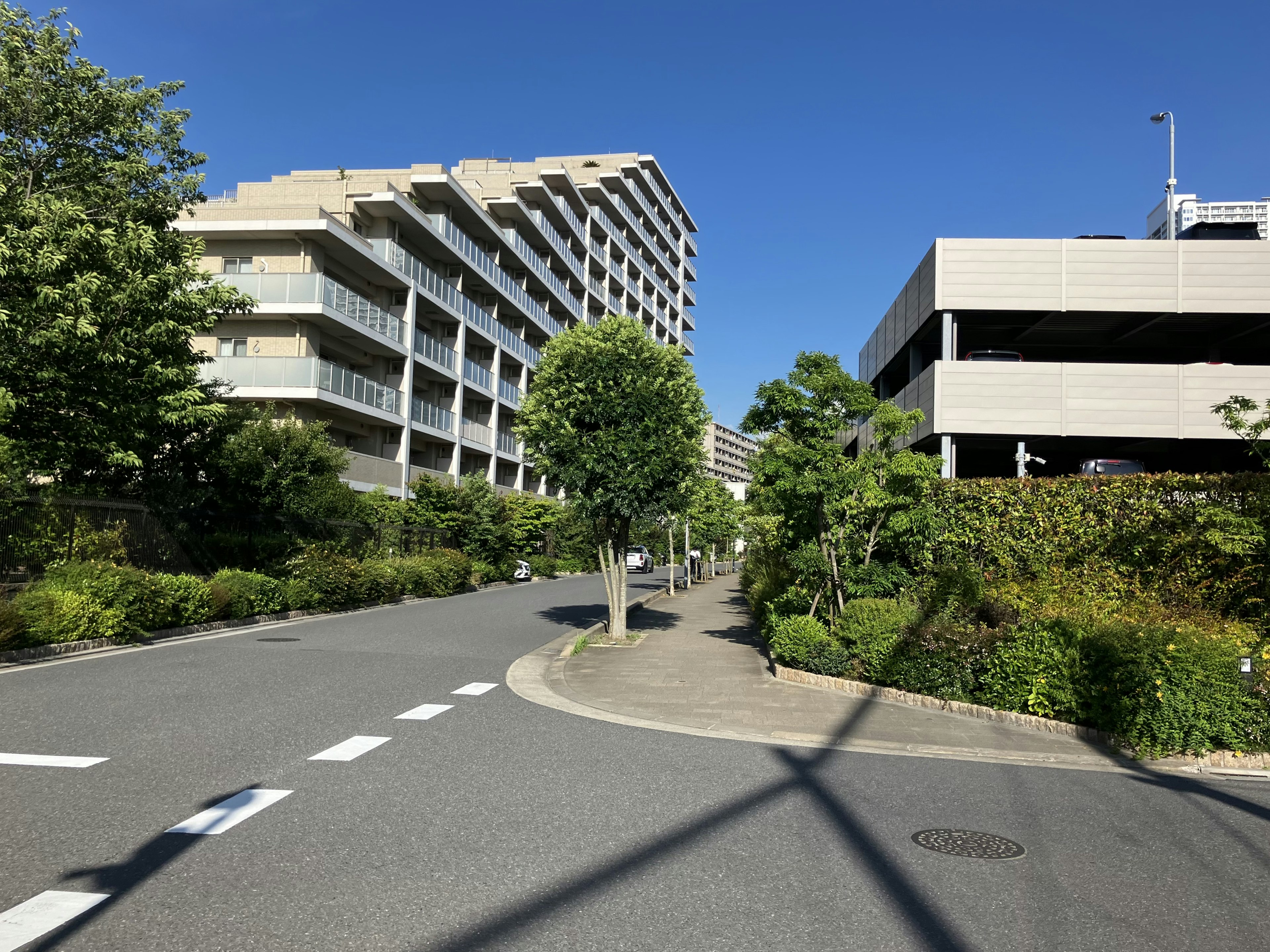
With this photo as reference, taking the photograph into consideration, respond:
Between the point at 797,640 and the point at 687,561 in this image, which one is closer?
the point at 797,640

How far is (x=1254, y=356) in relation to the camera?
22.4 metres

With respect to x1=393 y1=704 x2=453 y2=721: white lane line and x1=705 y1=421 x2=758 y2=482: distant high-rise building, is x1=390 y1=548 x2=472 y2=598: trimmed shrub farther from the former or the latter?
x1=705 y1=421 x2=758 y2=482: distant high-rise building

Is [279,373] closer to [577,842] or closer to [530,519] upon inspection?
[530,519]

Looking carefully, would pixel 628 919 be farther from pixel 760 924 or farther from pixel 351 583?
pixel 351 583

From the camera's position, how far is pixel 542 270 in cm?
5728

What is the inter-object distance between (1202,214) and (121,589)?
397 ft

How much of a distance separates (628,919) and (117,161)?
20.6 metres

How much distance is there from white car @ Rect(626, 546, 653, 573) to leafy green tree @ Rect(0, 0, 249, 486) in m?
36.2

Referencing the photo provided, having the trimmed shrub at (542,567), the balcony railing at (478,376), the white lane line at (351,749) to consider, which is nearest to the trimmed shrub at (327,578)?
the white lane line at (351,749)

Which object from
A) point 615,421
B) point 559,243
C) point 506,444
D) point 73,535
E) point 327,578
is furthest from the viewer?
point 559,243

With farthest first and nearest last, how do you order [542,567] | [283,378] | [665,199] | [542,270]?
[665,199] < [542,270] < [542,567] < [283,378]

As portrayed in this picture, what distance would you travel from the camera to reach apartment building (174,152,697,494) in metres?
32.8

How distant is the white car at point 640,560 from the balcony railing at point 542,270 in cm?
1692

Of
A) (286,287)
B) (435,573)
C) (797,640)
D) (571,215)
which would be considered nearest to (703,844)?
(797,640)
